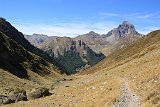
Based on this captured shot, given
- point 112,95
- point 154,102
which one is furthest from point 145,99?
point 112,95

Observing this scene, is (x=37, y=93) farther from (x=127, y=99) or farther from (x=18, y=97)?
(x=127, y=99)

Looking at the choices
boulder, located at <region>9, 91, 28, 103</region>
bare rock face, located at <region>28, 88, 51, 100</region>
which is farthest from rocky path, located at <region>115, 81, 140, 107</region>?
boulder, located at <region>9, 91, 28, 103</region>

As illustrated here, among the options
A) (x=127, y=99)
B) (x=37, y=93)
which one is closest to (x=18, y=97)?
(x=37, y=93)

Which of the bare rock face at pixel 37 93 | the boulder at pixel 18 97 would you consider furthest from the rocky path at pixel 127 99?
the boulder at pixel 18 97

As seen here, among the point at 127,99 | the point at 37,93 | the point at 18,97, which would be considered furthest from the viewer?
the point at 37,93

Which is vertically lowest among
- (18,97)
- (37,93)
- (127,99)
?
(18,97)

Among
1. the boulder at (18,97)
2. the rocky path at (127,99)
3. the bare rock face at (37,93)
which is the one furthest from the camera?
the bare rock face at (37,93)

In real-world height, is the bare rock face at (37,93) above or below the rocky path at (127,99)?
below

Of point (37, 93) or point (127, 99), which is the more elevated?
point (127, 99)

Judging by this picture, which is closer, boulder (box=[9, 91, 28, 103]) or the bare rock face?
boulder (box=[9, 91, 28, 103])

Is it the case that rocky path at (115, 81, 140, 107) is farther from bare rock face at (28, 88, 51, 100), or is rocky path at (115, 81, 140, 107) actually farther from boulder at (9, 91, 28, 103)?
boulder at (9, 91, 28, 103)

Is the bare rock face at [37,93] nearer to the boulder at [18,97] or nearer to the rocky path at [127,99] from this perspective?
the boulder at [18,97]

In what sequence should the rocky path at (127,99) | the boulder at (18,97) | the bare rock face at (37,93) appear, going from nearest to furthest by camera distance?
the rocky path at (127,99)
the boulder at (18,97)
the bare rock face at (37,93)

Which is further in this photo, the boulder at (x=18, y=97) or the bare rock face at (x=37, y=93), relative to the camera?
the bare rock face at (x=37, y=93)
